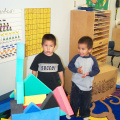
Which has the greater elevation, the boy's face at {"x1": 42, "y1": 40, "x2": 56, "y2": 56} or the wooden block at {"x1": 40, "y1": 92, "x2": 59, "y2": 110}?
the boy's face at {"x1": 42, "y1": 40, "x2": 56, "y2": 56}

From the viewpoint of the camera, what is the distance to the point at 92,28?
2.51 meters

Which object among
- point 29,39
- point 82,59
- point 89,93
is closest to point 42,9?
point 29,39

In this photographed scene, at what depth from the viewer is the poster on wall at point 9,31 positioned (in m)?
1.90

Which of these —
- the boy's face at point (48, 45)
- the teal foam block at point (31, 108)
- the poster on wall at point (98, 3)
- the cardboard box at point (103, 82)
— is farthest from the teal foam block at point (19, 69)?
the poster on wall at point (98, 3)

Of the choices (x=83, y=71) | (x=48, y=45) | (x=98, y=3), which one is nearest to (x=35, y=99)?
(x=48, y=45)

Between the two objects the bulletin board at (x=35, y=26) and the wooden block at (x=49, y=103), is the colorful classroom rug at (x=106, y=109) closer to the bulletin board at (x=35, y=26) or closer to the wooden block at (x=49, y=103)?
the bulletin board at (x=35, y=26)

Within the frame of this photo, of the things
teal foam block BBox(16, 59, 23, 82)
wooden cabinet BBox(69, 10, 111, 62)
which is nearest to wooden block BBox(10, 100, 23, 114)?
teal foam block BBox(16, 59, 23, 82)

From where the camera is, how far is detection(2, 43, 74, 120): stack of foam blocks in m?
0.67

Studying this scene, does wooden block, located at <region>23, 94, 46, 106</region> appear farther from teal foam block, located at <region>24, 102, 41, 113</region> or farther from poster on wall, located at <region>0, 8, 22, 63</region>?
poster on wall, located at <region>0, 8, 22, 63</region>

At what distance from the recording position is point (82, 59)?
1.72 metres

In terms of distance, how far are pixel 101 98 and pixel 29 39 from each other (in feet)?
4.26

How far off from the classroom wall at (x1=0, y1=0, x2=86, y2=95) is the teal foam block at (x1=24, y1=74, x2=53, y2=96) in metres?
1.36

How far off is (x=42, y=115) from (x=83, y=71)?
106 cm

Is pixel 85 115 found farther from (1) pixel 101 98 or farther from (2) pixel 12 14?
(2) pixel 12 14
